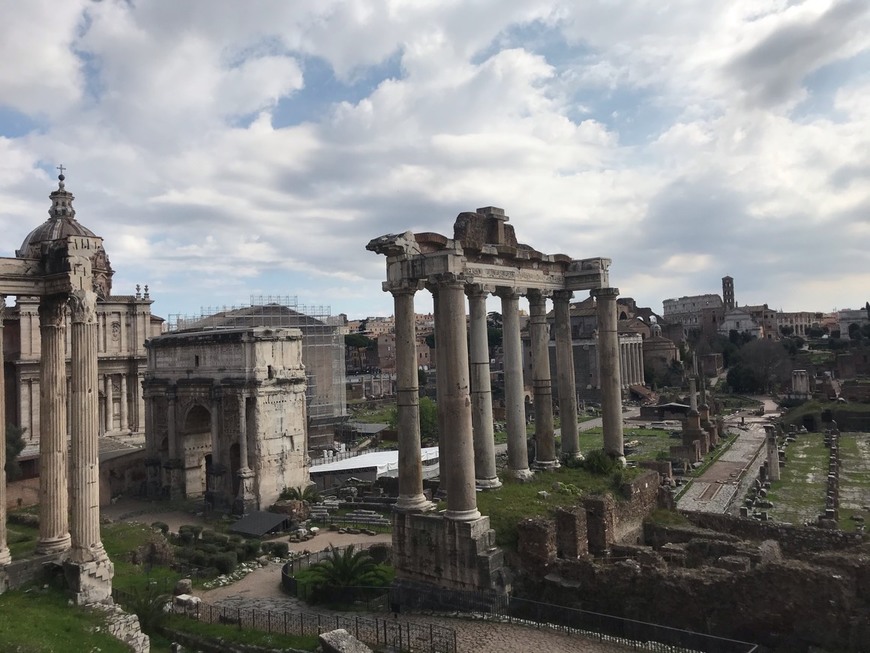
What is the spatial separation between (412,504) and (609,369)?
7.53 m

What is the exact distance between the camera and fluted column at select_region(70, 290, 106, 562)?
13.8m

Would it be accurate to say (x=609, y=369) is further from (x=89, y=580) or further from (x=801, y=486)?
(x=801, y=486)

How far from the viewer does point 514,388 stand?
18062mm

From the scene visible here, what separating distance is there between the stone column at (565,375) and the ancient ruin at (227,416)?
17583mm

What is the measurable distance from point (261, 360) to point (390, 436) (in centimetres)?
2335

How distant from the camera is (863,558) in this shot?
38.7ft

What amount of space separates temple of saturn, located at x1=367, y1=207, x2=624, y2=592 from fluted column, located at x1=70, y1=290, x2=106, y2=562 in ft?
20.8

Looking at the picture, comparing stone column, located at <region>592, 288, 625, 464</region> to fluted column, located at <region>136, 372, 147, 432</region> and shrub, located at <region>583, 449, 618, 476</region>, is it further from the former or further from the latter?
fluted column, located at <region>136, 372, 147, 432</region>

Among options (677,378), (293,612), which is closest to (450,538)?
(293,612)

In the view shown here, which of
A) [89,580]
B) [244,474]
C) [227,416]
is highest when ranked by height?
[227,416]

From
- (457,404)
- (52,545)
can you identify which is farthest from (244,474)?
(457,404)

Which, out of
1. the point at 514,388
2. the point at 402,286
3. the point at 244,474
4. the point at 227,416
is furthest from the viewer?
the point at 227,416

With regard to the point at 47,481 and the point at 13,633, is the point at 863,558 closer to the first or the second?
the point at 13,633

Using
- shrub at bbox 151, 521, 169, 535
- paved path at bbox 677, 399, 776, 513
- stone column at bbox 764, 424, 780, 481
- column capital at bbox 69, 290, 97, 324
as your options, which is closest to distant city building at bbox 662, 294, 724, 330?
paved path at bbox 677, 399, 776, 513
